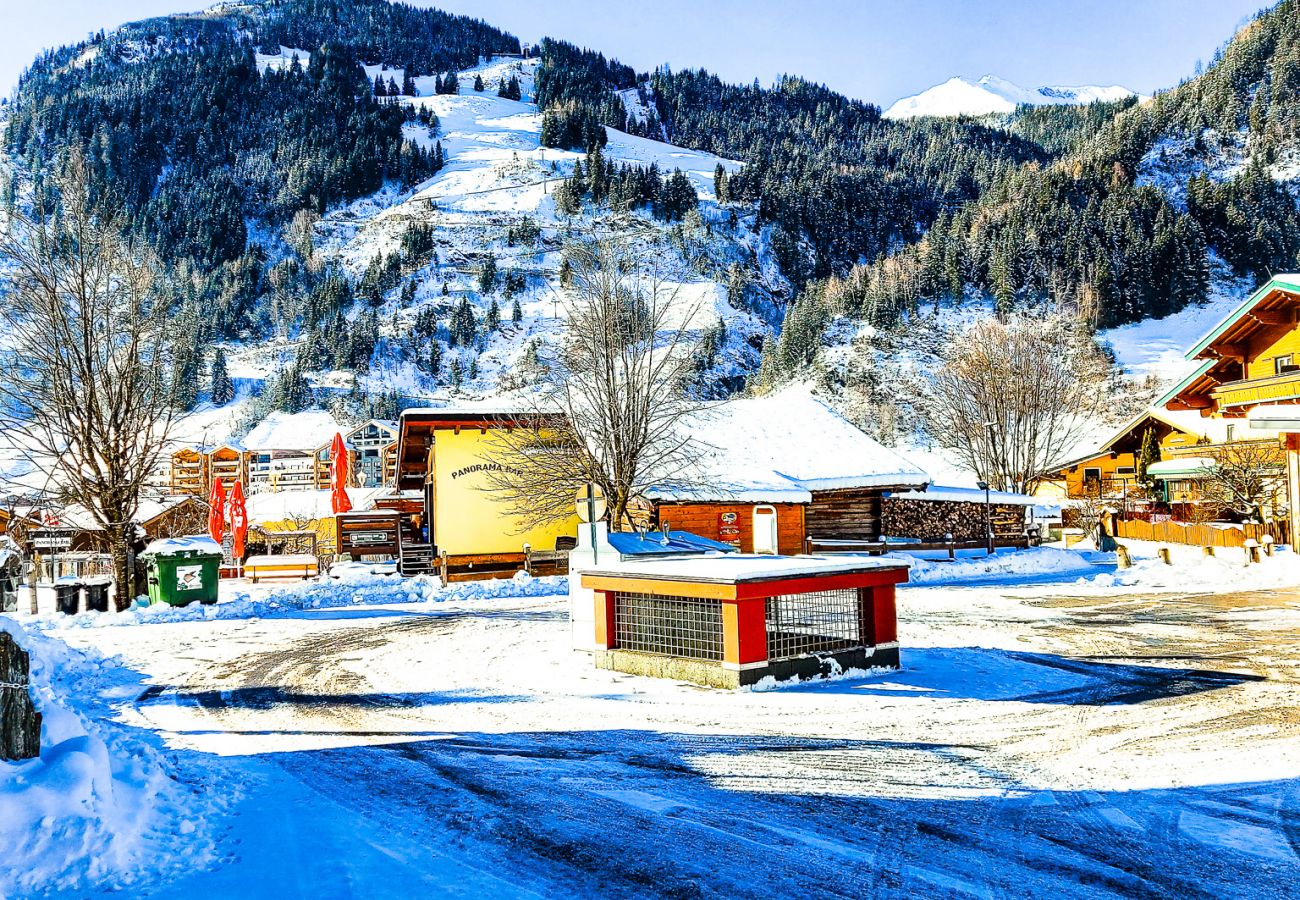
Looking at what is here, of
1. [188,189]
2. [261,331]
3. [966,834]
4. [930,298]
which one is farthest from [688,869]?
[188,189]

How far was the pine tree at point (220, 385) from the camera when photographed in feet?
358

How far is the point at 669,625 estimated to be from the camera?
1162 centimetres

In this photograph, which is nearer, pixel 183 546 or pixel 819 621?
pixel 819 621

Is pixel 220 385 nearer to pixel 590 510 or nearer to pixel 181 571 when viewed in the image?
pixel 181 571

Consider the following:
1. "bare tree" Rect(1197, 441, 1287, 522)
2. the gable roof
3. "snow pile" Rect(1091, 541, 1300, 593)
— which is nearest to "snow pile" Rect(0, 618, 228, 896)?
"snow pile" Rect(1091, 541, 1300, 593)

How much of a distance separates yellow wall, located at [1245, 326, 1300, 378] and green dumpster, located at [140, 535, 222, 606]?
1198 inches

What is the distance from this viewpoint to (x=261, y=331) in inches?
4988

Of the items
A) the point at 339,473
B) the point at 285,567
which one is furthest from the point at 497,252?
the point at 339,473

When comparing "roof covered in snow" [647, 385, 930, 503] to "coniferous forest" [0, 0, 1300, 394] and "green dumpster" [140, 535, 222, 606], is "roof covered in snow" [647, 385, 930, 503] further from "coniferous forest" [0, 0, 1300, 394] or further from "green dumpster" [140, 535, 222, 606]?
"coniferous forest" [0, 0, 1300, 394]

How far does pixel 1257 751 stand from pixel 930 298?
86299 mm

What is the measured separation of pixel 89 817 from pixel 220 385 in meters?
116

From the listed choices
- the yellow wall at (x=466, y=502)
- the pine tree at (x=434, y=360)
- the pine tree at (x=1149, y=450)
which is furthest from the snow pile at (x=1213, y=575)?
the pine tree at (x=434, y=360)

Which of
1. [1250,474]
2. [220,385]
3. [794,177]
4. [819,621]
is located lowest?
[819,621]

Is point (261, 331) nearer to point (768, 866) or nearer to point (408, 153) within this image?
point (408, 153)
